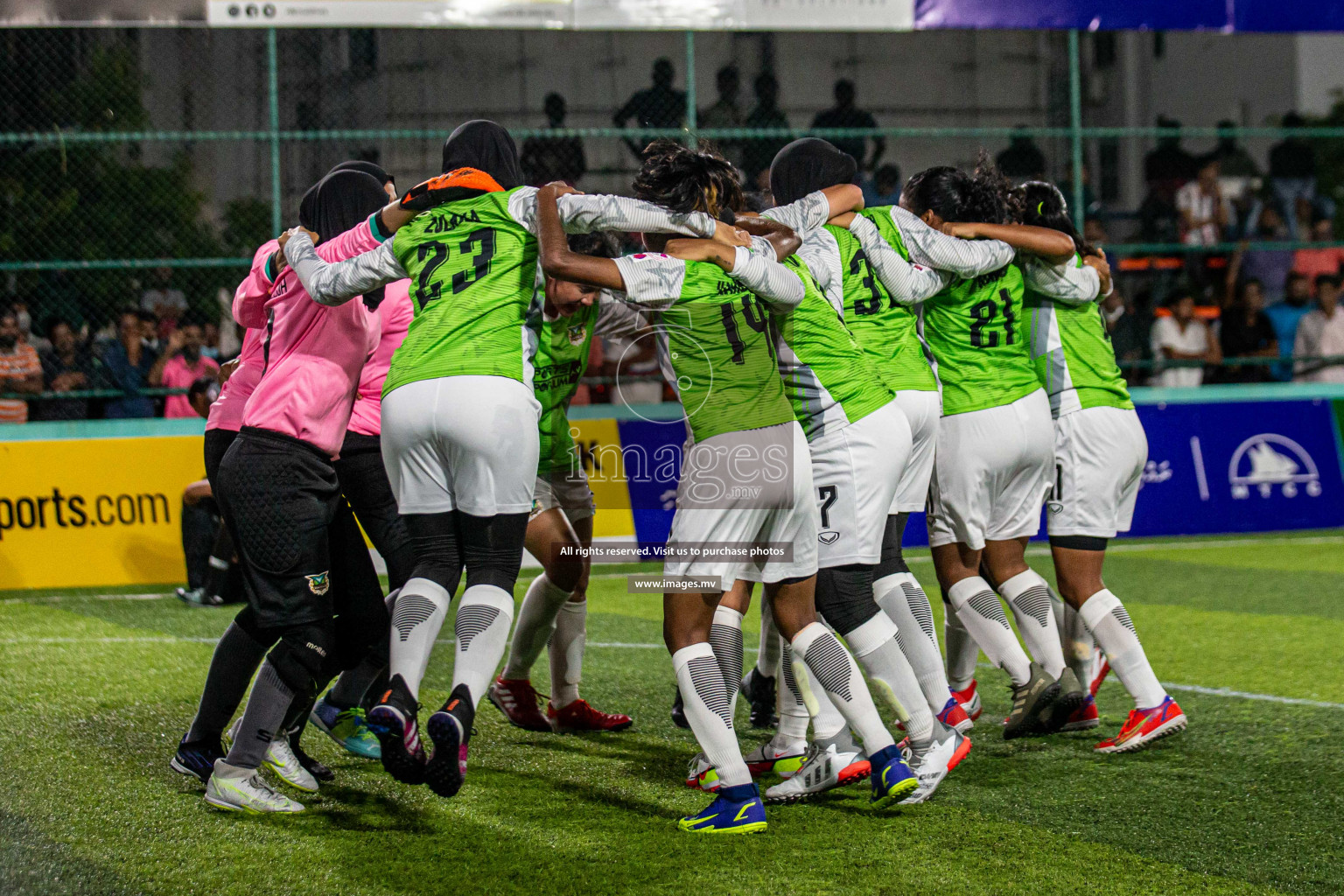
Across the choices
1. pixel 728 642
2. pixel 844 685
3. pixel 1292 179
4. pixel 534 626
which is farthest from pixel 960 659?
pixel 1292 179

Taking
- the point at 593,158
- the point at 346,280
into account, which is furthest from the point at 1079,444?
the point at 593,158

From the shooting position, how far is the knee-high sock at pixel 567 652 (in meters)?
5.46

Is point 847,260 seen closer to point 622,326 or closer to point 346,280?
point 622,326

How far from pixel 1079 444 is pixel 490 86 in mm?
9741

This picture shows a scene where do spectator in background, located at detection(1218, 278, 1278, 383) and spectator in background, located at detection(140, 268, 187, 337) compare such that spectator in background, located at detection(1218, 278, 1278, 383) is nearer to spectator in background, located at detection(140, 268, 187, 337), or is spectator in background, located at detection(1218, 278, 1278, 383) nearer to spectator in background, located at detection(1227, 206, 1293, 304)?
spectator in background, located at detection(1227, 206, 1293, 304)

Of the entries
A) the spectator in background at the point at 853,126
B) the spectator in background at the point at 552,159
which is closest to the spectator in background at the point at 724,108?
the spectator in background at the point at 853,126

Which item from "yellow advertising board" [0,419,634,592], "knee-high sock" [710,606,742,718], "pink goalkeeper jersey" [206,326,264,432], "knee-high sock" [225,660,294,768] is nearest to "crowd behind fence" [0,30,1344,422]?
"yellow advertising board" [0,419,634,592]

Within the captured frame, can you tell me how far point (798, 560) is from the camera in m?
4.14

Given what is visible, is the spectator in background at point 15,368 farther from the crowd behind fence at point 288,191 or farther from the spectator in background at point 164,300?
the spectator in background at point 164,300

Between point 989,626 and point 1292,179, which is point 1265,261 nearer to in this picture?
point 1292,179

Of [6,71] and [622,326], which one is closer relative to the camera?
[622,326]

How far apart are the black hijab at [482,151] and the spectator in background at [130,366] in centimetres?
708

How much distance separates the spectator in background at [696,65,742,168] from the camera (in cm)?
1255

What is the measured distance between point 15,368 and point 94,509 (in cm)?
160
